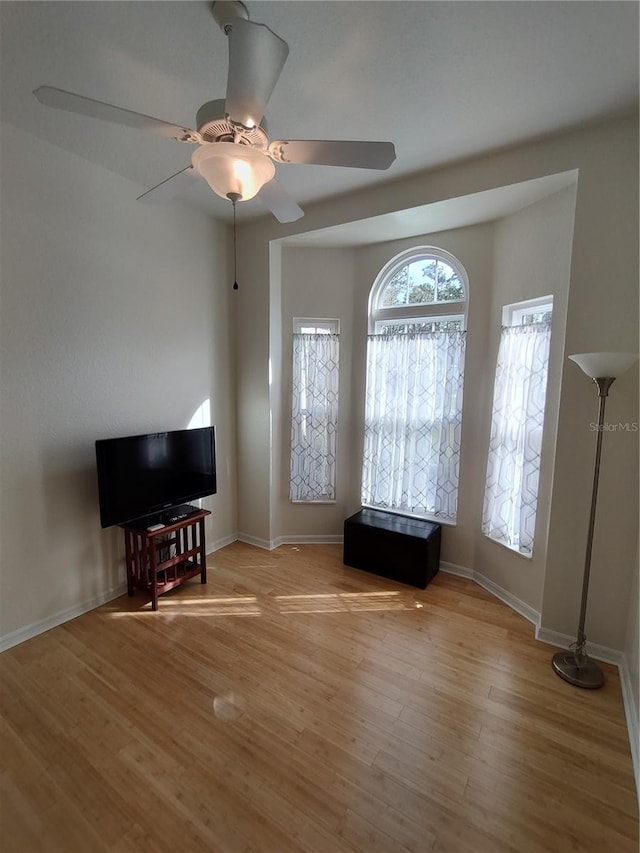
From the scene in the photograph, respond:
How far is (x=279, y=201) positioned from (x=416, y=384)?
193cm

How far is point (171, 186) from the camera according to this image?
1.68 m

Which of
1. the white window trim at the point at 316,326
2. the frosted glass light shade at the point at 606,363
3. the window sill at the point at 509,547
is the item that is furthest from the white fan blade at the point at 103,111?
the window sill at the point at 509,547

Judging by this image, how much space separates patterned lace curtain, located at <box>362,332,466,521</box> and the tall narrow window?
34 cm

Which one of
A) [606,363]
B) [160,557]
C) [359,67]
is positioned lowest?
[160,557]

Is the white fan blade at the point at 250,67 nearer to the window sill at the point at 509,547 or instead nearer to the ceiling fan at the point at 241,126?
the ceiling fan at the point at 241,126

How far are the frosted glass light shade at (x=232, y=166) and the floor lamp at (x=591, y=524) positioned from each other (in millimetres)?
1717

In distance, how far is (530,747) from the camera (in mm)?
1707

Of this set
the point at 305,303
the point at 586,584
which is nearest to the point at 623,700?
the point at 586,584

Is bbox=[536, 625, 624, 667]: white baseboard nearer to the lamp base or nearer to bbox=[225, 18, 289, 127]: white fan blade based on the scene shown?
the lamp base

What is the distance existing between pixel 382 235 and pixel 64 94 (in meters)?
2.42

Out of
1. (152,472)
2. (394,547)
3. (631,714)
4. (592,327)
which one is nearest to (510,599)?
(394,547)

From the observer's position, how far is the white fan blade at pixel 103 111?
121 centimetres

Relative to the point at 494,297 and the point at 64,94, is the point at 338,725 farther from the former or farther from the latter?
the point at 494,297

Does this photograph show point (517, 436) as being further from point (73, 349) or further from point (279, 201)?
point (73, 349)
